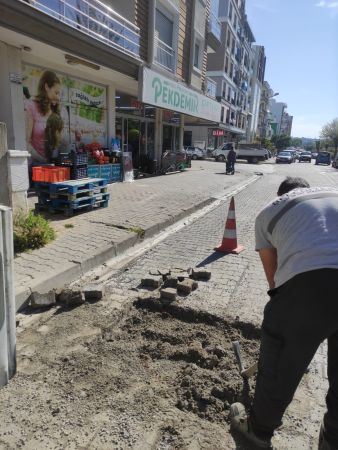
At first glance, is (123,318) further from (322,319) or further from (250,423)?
(322,319)

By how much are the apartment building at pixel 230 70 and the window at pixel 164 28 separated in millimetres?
20152

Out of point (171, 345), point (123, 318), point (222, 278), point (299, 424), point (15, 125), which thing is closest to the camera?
point (299, 424)

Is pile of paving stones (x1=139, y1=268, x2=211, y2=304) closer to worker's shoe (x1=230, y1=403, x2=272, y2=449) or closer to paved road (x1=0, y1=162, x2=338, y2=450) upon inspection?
paved road (x1=0, y1=162, x2=338, y2=450)

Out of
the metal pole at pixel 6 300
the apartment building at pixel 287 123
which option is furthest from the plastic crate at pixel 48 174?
the apartment building at pixel 287 123

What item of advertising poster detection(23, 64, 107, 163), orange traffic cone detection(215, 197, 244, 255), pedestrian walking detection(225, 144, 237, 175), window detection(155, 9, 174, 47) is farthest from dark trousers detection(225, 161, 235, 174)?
orange traffic cone detection(215, 197, 244, 255)

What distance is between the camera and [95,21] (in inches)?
389

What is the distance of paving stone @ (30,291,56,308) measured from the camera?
12.1 feet

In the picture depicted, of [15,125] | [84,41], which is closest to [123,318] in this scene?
[15,125]

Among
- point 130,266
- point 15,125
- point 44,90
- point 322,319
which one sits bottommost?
point 130,266

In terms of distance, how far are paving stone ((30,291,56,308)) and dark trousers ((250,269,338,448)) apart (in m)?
2.44

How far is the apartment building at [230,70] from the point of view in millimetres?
42094

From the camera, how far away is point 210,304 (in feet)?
12.8

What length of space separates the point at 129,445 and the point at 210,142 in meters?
43.5

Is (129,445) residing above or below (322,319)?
below
